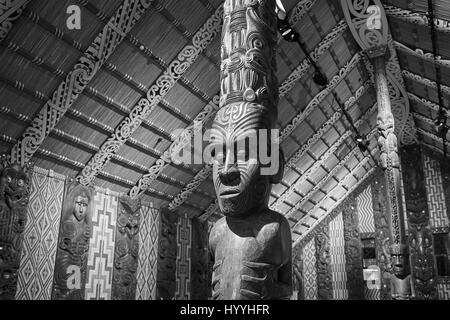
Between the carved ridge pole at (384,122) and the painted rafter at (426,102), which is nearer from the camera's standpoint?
the carved ridge pole at (384,122)

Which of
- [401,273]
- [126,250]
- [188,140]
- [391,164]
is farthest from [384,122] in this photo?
[126,250]

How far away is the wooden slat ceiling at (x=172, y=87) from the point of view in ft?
21.2

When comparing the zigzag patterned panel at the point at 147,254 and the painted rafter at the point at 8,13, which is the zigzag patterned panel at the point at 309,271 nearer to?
the zigzag patterned panel at the point at 147,254

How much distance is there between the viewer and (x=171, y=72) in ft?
26.1

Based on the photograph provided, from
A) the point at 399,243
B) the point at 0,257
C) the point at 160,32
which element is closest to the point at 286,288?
the point at 0,257

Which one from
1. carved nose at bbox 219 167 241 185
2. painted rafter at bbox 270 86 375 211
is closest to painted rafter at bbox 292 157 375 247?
painted rafter at bbox 270 86 375 211

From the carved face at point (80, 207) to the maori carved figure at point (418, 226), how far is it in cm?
1268

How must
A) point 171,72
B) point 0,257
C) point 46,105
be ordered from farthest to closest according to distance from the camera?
point 171,72
point 46,105
point 0,257

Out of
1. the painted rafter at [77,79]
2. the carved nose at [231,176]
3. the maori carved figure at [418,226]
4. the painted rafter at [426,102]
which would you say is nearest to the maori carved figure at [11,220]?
the painted rafter at [77,79]

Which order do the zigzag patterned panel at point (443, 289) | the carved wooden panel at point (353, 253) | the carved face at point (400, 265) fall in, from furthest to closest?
the carved wooden panel at point (353, 253), the zigzag patterned panel at point (443, 289), the carved face at point (400, 265)

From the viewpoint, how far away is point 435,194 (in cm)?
1633

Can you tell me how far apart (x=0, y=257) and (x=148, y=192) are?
3.65m

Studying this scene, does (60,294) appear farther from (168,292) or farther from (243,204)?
(243,204)

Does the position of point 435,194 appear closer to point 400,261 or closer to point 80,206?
point 400,261
